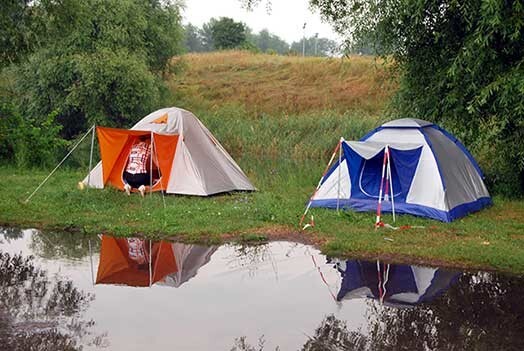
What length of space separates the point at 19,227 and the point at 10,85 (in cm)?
1682

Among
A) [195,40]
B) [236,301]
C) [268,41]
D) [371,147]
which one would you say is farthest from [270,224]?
[268,41]

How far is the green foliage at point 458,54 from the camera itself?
781 cm

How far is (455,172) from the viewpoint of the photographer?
37.8 ft

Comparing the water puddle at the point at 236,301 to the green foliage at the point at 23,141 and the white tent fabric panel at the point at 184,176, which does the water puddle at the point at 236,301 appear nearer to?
the white tent fabric panel at the point at 184,176

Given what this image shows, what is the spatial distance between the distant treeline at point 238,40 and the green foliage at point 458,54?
5.26 feet

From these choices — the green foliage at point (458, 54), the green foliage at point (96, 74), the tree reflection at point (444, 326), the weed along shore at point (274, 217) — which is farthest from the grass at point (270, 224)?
the green foliage at point (96, 74)

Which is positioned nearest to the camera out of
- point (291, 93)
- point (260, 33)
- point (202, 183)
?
point (202, 183)

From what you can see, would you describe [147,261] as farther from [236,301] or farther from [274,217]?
[274,217]

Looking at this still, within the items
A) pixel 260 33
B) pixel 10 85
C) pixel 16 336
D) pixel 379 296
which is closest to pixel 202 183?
pixel 379 296

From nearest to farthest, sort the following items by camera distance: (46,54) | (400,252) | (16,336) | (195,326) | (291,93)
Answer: (16,336) < (195,326) < (400,252) < (46,54) < (291,93)

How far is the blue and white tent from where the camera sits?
10.8 meters

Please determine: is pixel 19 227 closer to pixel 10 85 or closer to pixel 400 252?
pixel 400 252

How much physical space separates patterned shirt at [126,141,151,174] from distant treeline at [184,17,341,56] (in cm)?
418

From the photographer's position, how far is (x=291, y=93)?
33.6 meters
